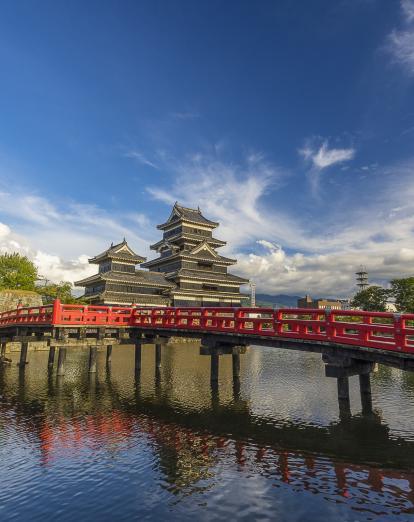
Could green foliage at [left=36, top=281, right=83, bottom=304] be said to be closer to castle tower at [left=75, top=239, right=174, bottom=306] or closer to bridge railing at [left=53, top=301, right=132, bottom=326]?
castle tower at [left=75, top=239, right=174, bottom=306]

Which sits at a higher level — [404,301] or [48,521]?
[404,301]

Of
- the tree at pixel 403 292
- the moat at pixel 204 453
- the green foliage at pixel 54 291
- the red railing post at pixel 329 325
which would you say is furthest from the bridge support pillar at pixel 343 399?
the tree at pixel 403 292

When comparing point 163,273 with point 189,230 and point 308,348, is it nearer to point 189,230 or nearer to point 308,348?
point 189,230

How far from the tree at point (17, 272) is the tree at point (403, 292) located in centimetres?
5778

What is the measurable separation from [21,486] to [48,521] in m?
1.81

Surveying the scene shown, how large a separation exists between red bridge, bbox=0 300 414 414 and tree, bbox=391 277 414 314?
45.2 metres

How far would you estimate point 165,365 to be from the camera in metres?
27.0

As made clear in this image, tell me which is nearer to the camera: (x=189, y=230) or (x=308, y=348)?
(x=308, y=348)

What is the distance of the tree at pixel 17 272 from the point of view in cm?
5381

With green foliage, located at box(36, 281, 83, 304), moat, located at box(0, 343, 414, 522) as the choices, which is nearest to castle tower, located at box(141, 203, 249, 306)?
green foliage, located at box(36, 281, 83, 304)

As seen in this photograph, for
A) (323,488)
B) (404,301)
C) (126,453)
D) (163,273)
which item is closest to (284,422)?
(323,488)

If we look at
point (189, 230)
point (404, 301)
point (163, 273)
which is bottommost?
point (404, 301)

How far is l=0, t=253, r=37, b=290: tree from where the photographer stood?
53.8 metres

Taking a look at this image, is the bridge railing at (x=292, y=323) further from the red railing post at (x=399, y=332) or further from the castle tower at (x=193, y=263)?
the castle tower at (x=193, y=263)
